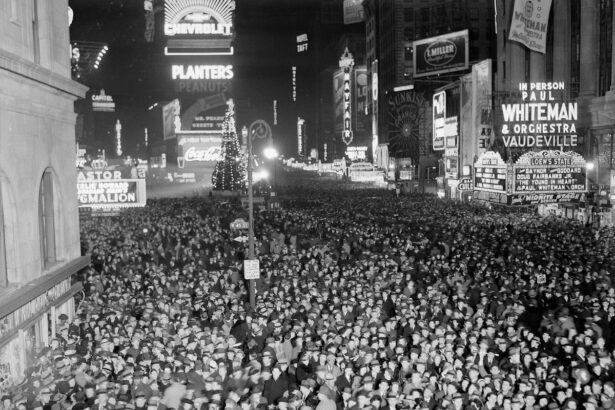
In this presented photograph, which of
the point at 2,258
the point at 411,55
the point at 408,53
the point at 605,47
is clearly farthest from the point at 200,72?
the point at 2,258

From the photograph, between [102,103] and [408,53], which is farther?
[102,103]

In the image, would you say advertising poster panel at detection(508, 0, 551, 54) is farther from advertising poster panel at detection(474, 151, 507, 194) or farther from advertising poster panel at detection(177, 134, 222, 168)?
advertising poster panel at detection(177, 134, 222, 168)

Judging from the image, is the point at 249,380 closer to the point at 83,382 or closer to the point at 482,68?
the point at 83,382

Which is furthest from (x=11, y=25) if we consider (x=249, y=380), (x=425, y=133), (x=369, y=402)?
(x=425, y=133)

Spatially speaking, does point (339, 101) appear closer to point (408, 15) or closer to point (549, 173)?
point (408, 15)

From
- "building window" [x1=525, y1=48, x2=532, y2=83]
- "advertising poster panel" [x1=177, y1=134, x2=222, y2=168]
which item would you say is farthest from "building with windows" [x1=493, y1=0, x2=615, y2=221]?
"advertising poster panel" [x1=177, y1=134, x2=222, y2=168]
